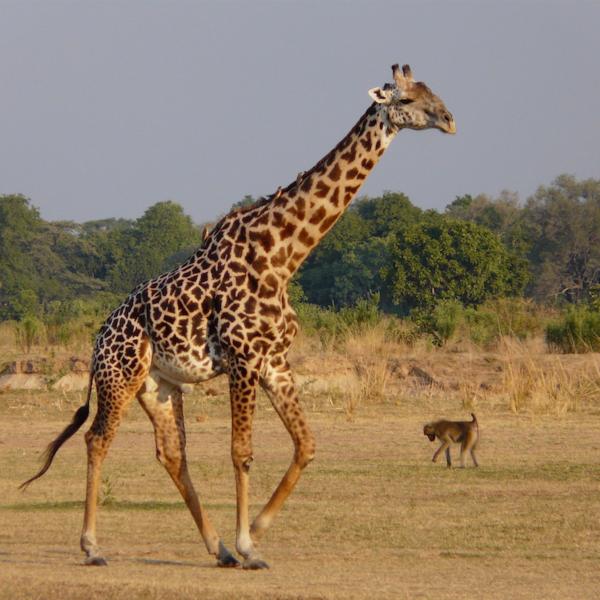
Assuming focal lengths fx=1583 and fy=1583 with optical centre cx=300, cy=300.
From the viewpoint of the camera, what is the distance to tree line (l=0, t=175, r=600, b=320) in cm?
4025

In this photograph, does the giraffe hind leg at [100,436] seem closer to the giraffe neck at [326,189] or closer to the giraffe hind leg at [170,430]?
the giraffe hind leg at [170,430]

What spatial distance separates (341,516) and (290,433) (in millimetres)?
2417

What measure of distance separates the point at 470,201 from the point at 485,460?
5581cm

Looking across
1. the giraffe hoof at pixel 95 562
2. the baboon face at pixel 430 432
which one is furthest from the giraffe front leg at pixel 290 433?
the baboon face at pixel 430 432

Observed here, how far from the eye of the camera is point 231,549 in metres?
9.56

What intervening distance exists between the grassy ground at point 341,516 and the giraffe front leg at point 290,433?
0.97ft

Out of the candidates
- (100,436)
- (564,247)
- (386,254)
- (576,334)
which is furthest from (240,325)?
(564,247)

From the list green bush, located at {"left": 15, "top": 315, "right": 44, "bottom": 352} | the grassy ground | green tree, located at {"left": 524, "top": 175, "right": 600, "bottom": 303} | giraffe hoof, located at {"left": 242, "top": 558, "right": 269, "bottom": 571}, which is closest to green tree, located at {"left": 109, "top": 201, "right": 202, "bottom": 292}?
green tree, located at {"left": 524, "top": 175, "right": 600, "bottom": 303}

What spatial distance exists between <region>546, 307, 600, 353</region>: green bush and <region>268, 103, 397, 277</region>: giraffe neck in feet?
51.8

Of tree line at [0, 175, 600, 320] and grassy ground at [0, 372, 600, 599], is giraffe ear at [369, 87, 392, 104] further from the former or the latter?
tree line at [0, 175, 600, 320]

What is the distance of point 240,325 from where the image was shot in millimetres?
8688

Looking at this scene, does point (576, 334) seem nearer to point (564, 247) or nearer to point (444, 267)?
point (444, 267)

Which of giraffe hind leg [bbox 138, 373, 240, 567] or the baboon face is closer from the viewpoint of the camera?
giraffe hind leg [bbox 138, 373, 240, 567]

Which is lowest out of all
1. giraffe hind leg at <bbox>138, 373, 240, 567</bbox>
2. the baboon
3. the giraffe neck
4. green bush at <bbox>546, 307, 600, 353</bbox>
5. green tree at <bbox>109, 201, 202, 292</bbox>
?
the baboon
